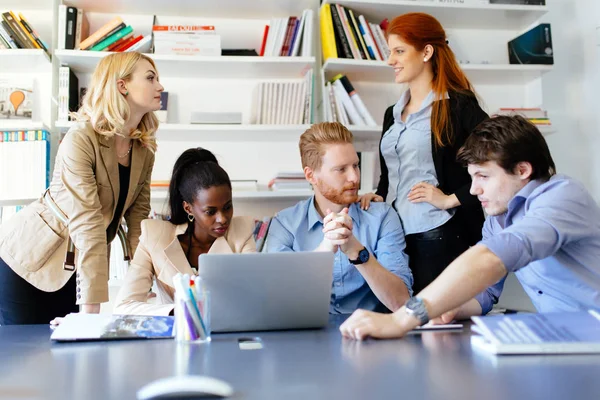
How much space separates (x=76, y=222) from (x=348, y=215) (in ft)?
2.83

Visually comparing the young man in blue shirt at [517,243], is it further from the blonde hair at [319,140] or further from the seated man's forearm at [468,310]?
the blonde hair at [319,140]

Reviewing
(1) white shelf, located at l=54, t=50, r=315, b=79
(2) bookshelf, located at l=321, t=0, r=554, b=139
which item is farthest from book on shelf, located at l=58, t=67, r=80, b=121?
(2) bookshelf, located at l=321, t=0, r=554, b=139

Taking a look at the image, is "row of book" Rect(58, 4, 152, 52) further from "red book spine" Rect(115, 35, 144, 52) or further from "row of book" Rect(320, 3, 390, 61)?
"row of book" Rect(320, 3, 390, 61)

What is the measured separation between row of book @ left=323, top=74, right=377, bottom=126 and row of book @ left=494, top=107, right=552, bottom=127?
709 millimetres

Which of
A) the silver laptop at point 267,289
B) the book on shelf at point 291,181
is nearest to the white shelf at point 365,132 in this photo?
the book on shelf at point 291,181

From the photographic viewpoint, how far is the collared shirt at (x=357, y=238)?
192 centimetres

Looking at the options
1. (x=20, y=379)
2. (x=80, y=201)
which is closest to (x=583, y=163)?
(x=80, y=201)

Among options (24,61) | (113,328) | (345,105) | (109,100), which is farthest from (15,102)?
(113,328)

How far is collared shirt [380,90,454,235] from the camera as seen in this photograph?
2061mm

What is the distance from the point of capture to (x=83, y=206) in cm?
195

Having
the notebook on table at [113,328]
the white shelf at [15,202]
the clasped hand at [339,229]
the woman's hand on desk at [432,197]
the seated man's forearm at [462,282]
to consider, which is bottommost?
the notebook on table at [113,328]

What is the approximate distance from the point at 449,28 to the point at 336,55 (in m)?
0.81

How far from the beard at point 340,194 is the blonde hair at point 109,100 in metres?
0.71

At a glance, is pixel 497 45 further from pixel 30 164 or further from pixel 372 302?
pixel 30 164
